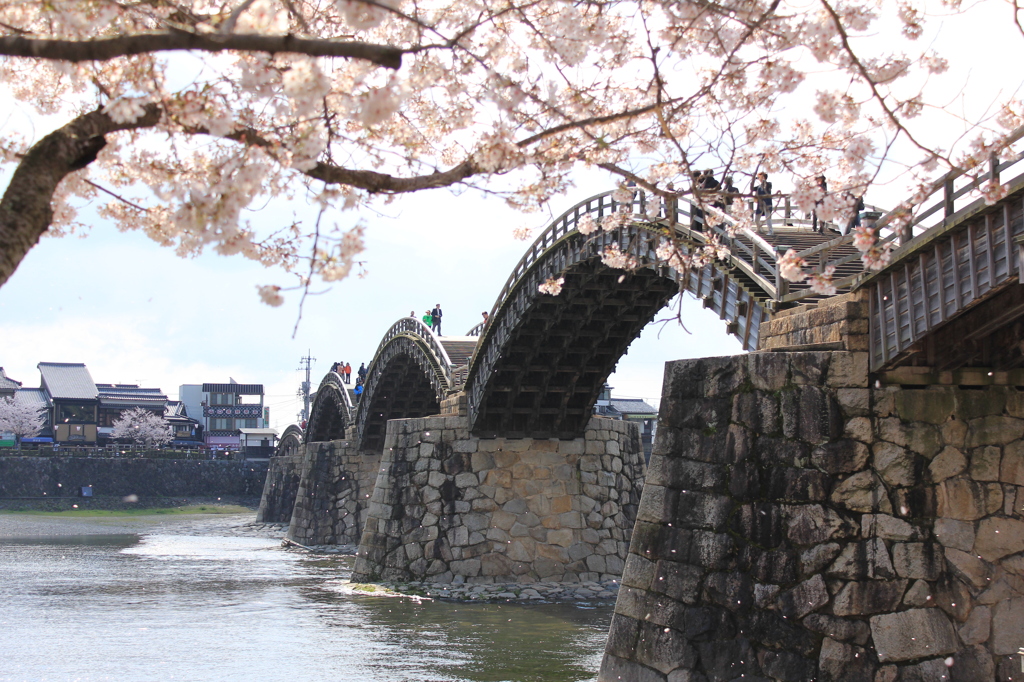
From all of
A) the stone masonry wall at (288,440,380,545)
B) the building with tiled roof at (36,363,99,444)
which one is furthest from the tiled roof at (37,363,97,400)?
the stone masonry wall at (288,440,380,545)

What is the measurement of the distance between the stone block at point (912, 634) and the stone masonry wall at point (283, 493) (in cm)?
4269

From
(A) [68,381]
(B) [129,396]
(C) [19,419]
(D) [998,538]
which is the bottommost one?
(D) [998,538]

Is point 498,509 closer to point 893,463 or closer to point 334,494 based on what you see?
point 893,463

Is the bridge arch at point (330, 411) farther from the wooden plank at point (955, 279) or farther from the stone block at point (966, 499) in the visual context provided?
the wooden plank at point (955, 279)

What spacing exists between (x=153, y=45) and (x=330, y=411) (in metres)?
44.6

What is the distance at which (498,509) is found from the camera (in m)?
22.2

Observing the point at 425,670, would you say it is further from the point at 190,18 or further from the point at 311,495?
the point at 311,495

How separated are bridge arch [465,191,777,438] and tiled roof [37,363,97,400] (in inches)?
2094

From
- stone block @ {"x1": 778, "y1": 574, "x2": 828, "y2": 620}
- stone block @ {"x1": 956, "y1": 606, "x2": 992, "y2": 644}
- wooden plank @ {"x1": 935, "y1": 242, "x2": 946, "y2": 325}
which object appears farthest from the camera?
stone block @ {"x1": 778, "y1": 574, "x2": 828, "y2": 620}

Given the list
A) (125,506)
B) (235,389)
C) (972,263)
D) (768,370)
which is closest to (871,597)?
(768,370)

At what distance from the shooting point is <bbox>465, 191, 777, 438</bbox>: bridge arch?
17078mm

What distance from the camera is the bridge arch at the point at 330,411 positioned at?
40562 mm

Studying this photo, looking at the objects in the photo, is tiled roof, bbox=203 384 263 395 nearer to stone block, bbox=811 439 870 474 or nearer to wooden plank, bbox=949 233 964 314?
stone block, bbox=811 439 870 474

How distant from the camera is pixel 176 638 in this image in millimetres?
16000
